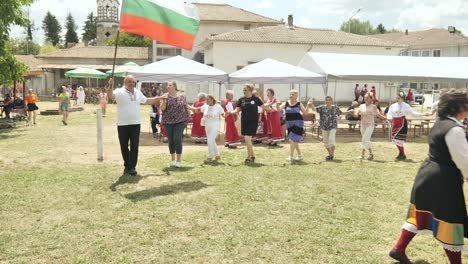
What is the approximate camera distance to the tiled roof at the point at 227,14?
44.5 meters

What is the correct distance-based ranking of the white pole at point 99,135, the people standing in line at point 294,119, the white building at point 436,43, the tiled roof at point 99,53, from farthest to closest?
1. the white building at point 436,43
2. the tiled roof at point 99,53
3. the people standing in line at point 294,119
4. the white pole at point 99,135

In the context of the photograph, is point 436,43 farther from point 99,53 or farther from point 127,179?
point 127,179

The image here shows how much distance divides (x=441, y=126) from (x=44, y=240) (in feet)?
13.8

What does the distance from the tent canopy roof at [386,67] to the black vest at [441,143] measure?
1143 cm

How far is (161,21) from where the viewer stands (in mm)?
7699

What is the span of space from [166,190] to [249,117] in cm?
321

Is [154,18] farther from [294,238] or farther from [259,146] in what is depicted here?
[259,146]

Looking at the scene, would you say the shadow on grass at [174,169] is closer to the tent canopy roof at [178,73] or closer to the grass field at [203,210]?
the grass field at [203,210]

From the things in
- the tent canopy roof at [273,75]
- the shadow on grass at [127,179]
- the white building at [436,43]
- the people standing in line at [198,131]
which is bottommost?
the shadow on grass at [127,179]

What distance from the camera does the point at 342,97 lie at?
1415 inches

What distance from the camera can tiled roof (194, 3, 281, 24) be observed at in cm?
4447

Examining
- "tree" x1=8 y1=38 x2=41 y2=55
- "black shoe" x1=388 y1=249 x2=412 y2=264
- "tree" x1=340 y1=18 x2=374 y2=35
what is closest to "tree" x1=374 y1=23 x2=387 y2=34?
"tree" x1=340 y1=18 x2=374 y2=35

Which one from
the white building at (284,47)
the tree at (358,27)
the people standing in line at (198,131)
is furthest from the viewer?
the tree at (358,27)

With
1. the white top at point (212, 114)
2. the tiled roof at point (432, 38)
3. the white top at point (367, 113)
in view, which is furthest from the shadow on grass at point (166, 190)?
the tiled roof at point (432, 38)
